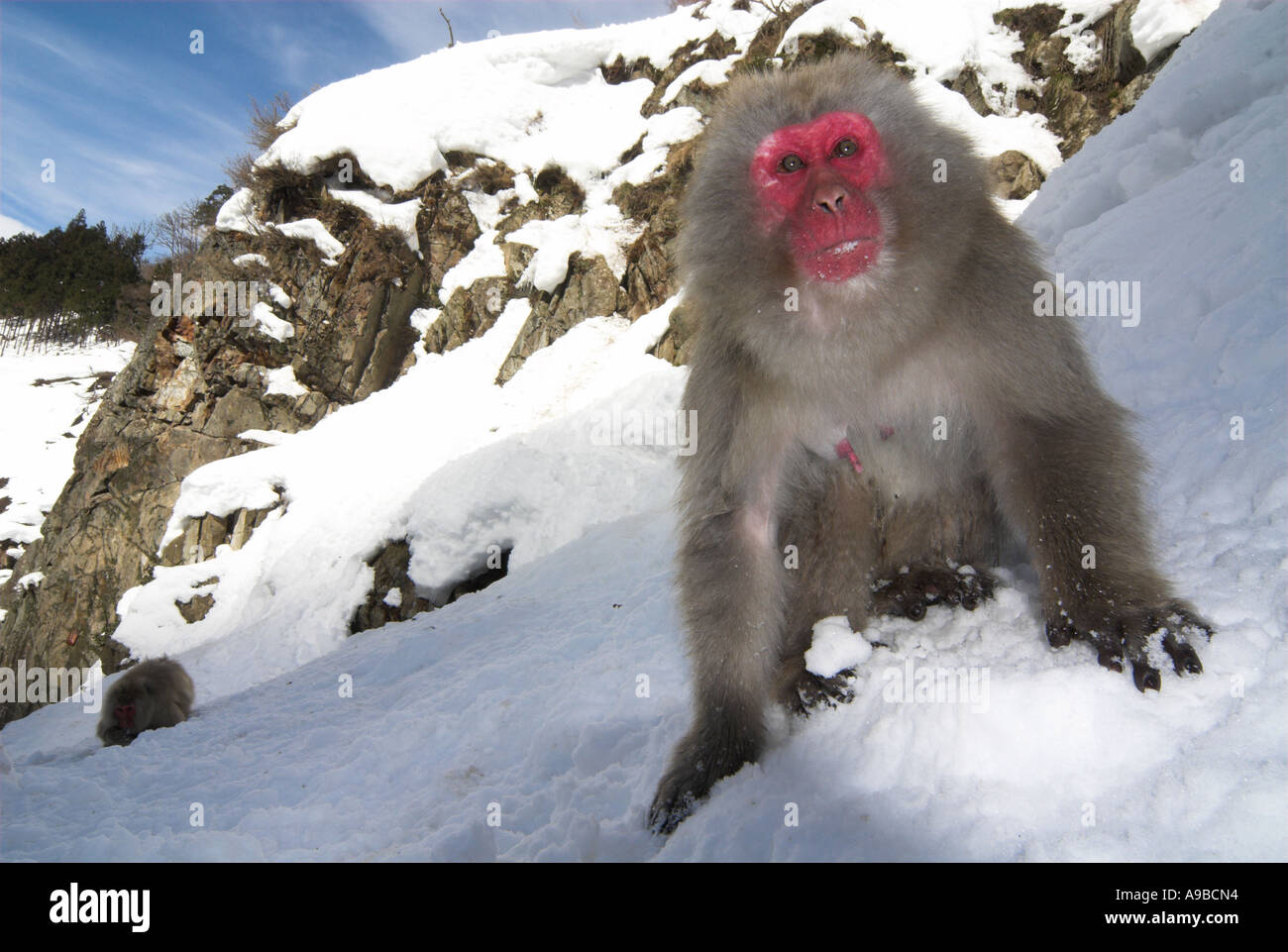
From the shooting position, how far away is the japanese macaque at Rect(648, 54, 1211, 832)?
1.56 m

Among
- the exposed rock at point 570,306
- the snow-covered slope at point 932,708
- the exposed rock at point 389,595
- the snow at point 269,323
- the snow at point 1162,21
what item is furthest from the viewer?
the snow at point 269,323

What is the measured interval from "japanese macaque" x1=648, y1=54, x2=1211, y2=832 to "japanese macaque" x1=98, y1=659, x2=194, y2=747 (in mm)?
5473

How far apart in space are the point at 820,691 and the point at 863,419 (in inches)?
27.3

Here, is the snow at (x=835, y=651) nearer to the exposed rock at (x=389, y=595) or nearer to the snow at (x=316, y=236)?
the exposed rock at (x=389, y=595)

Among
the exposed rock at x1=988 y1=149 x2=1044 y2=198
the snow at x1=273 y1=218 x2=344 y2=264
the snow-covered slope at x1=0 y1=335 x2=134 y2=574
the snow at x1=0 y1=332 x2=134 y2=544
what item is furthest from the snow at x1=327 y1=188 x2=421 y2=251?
the snow at x1=0 y1=332 x2=134 y2=544

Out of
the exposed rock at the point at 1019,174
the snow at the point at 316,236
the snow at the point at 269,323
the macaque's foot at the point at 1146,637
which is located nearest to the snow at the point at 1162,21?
the exposed rock at the point at 1019,174

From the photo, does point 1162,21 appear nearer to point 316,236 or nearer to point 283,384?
point 316,236

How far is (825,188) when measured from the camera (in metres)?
1.54

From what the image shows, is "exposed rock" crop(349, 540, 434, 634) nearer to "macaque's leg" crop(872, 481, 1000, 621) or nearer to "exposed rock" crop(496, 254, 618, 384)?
"exposed rock" crop(496, 254, 618, 384)

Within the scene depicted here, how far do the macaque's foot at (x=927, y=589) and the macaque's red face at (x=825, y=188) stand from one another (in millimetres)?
856

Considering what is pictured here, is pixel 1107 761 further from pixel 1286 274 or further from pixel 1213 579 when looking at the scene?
pixel 1286 274

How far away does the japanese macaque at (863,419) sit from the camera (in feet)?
→ 5.10

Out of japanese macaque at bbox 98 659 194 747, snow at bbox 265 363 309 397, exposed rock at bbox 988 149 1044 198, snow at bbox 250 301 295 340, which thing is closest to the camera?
japanese macaque at bbox 98 659 194 747

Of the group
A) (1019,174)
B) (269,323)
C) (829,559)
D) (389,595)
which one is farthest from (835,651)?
(269,323)
